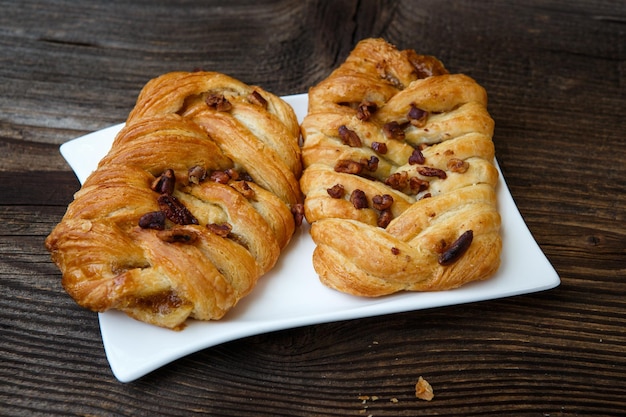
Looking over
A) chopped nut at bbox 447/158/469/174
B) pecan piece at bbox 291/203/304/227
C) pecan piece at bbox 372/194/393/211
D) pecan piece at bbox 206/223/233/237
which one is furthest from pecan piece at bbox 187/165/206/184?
chopped nut at bbox 447/158/469/174

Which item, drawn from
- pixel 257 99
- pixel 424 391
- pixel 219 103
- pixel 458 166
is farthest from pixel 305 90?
pixel 424 391

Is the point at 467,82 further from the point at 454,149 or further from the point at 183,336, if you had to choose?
the point at 183,336

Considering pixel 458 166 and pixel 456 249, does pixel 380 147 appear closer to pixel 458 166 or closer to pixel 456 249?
pixel 458 166

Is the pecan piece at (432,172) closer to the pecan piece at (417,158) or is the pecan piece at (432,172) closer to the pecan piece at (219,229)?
the pecan piece at (417,158)

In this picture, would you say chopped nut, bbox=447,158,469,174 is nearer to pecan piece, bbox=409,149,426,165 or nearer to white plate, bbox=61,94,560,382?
pecan piece, bbox=409,149,426,165

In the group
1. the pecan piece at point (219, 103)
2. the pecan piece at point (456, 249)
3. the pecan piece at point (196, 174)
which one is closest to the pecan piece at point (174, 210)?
the pecan piece at point (196, 174)

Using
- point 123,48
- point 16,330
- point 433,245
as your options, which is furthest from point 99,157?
point 433,245
